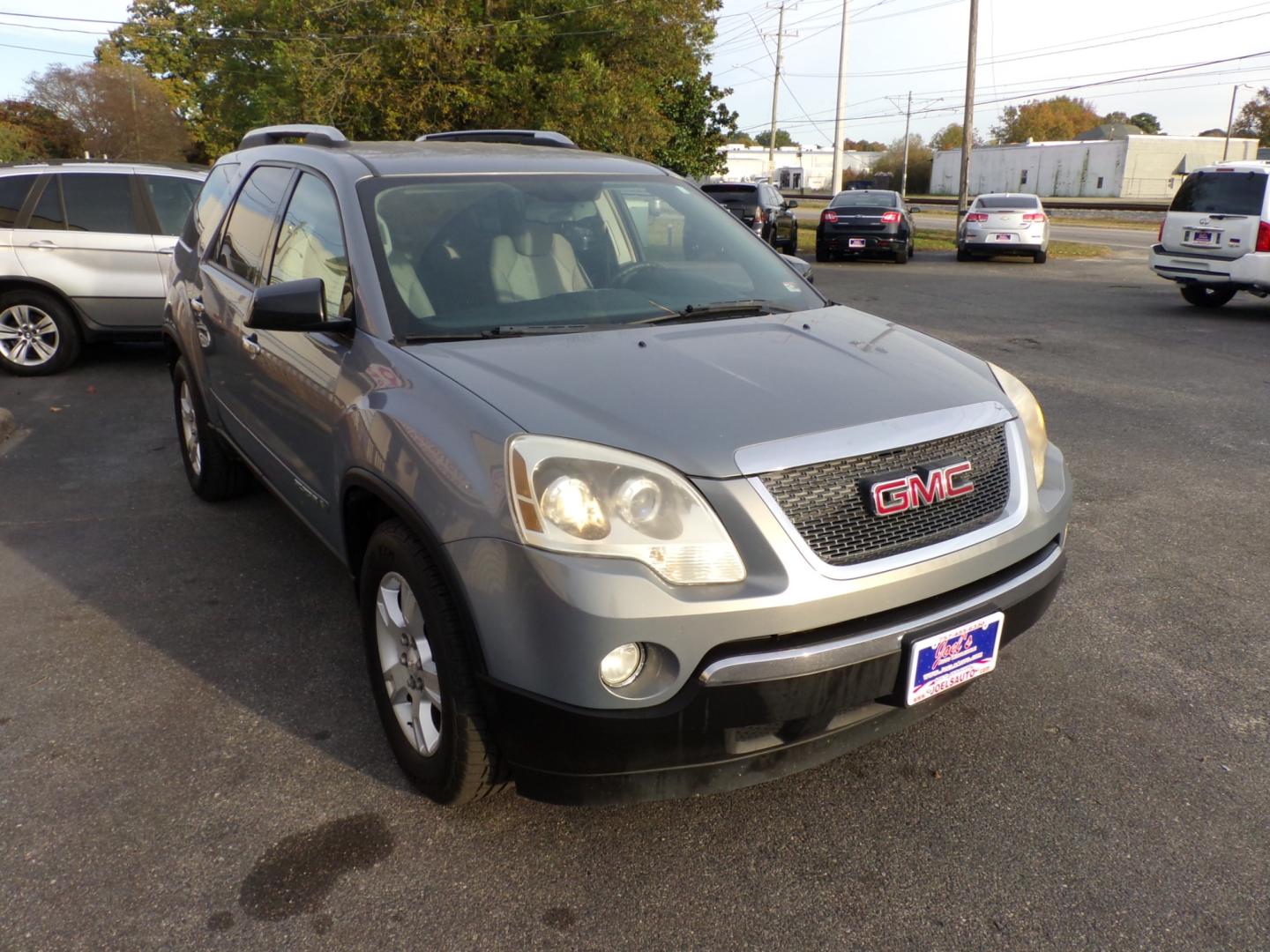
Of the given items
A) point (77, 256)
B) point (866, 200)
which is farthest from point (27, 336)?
point (866, 200)

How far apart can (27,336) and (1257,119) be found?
309 feet

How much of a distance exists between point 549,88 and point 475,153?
17633 mm

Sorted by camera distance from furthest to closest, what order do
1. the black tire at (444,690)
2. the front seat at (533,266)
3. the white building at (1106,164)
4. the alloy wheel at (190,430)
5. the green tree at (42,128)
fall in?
the white building at (1106,164)
the green tree at (42,128)
the alloy wheel at (190,430)
the front seat at (533,266)
the black tire at (444,690)

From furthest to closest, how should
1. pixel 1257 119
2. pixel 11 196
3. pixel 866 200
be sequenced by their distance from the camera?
pixel 1257 119
pixel 866 200
pixel 11 196

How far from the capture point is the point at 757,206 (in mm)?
19734

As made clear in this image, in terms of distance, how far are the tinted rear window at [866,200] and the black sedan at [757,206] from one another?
108 centimetres

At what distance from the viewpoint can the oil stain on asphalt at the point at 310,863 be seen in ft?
8.12

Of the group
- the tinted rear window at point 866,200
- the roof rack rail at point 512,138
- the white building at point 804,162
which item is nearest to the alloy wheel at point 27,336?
the roof rack rail at point 512,138

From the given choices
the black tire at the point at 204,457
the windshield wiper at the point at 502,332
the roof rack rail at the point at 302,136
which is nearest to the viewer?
the windshield wiper at the point at 502,332

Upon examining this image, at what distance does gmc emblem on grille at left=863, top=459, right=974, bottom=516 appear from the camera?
245cm

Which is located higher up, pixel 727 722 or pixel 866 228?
pixel 727 722

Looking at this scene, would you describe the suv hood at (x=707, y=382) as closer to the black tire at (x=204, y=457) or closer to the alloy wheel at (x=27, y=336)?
the black tire at (x=204, y=457)

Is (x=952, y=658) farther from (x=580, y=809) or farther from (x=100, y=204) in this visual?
(x=100, y=204)

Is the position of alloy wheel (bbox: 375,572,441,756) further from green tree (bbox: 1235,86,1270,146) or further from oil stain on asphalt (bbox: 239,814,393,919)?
green tree (bbox: 1235,86,1270,146)
